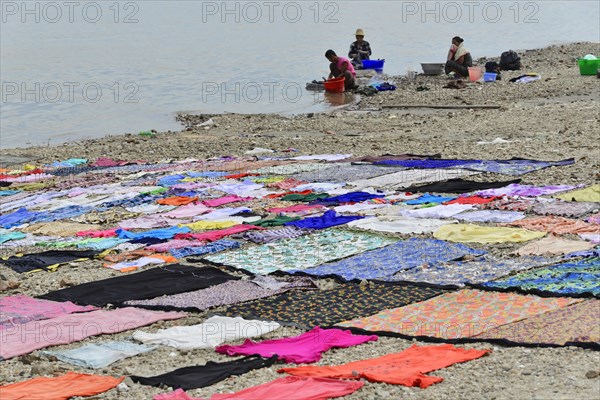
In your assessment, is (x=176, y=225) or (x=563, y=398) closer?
(x=563, y=398)

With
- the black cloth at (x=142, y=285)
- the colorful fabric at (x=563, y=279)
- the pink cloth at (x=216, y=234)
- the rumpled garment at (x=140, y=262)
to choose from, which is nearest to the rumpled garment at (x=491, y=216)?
the colorful fabric at (x=563, y=279)

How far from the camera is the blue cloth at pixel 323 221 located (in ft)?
35.2

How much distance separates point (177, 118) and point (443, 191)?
41.4ft

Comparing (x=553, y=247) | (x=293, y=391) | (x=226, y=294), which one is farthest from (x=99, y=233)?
(x=293, y=391)

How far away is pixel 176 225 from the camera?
11.5m

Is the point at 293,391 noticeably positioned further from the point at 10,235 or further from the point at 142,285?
the point at 10,235

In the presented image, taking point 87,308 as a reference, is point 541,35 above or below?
above

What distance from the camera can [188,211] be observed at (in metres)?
12.2

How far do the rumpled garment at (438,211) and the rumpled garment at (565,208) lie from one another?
77 centimetres

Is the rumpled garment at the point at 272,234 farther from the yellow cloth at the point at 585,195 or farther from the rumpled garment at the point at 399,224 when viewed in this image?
the yellow cloth at the point at 585,195

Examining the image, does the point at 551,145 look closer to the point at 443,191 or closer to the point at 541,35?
the point at 443,191

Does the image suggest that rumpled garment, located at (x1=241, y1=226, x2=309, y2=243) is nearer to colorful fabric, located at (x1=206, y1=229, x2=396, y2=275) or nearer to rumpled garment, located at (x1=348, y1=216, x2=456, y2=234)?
colorful fabric, located at (x1=206, y1=229, x2=396, y2=275)

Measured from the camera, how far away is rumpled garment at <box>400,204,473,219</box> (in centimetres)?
1084

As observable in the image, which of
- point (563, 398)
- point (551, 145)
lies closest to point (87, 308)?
point (563, 398)
